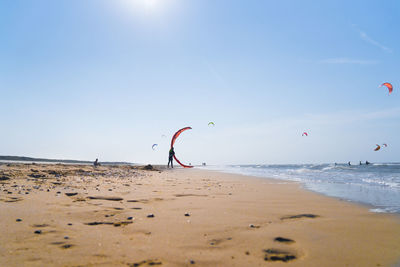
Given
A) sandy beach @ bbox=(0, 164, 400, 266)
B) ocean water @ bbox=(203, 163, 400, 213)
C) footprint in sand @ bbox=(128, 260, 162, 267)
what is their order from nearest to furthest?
footprint in sand @ bbox=(128, 260, 162, 267) < sandy beach @ bbox=(0, 164, 400, 266) < ocean water @ bbox=(203, 163, 400, 213)

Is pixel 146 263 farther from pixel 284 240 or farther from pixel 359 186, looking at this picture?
pixel 359 186

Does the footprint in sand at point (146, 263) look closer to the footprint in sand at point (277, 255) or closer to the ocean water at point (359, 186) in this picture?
the footprint in sand at point (277, 255)

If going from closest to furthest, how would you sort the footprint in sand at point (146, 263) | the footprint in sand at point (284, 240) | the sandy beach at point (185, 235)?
the footprint in sand at point (146, 263), the sandy beach at point (185, 235), the footprint in sand at point (284, 240)

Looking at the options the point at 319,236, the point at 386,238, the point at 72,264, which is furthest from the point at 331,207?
the point at 72,264

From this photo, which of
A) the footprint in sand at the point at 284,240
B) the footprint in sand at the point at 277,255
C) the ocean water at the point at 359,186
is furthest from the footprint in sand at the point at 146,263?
the ocean water at the point at 359,186

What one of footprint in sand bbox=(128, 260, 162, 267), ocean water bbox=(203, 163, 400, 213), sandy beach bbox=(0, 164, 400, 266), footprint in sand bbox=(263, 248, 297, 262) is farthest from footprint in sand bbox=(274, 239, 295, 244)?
ocean water bbox=(203, 163, 400, 213)

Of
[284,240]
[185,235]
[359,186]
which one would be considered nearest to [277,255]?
[284,240]

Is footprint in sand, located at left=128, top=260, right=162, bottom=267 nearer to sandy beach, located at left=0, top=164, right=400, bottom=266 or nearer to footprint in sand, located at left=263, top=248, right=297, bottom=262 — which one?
sandy beach, located at left=0, top=164, right=400, bottom=266

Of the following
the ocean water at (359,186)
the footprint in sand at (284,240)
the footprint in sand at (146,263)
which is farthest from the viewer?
the ocean water at (359,186)

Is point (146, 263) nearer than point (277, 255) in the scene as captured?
Yes

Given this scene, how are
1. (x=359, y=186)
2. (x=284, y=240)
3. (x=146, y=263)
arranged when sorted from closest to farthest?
(x=146, y=263), (x=284, y=240), (x=359, y=186)

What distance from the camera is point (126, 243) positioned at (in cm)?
279

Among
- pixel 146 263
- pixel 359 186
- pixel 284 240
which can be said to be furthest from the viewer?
pixel 359 186

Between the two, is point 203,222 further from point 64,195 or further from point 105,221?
point 64,195
